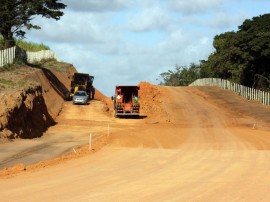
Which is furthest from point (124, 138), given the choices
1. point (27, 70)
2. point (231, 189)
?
point (27, 70)

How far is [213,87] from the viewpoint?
7156cm

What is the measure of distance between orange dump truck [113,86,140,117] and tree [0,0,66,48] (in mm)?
12800

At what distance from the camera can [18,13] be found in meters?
56.9

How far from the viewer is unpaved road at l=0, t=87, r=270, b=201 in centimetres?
1316

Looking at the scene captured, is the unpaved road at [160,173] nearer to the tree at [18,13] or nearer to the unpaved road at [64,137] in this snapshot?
the unpaved road at [64,137]

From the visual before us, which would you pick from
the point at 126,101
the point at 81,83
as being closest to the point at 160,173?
the point at 126,101

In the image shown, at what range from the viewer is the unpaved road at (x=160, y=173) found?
43.2 ft

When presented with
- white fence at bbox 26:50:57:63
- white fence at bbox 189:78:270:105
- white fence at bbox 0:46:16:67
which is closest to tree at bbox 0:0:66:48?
white fence at bbox 0:46:16:67

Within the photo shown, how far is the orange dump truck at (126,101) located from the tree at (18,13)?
42.0 ft

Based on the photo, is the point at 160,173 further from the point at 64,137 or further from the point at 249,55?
the point at 249,55

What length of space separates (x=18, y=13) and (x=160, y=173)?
143 feet

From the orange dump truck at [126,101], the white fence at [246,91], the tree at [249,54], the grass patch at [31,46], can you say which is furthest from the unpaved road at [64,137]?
the grass patch at [31,46]

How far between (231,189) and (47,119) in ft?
102

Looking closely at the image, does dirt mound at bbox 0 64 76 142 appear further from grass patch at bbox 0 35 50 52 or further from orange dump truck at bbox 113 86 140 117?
grass patch at bbox 0 35 50 52
